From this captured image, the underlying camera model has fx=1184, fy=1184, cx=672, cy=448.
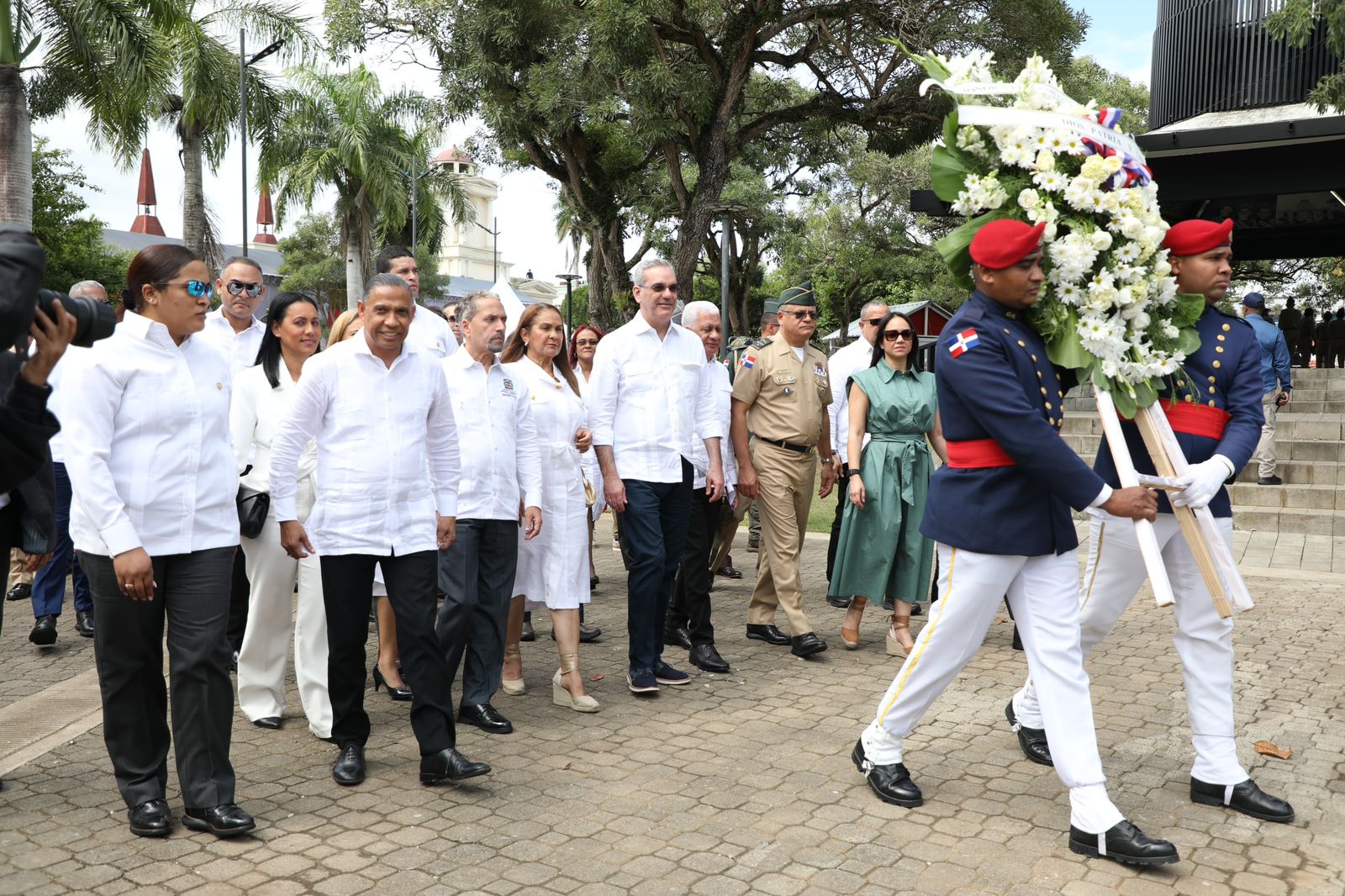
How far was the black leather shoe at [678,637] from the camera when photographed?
22.9ft

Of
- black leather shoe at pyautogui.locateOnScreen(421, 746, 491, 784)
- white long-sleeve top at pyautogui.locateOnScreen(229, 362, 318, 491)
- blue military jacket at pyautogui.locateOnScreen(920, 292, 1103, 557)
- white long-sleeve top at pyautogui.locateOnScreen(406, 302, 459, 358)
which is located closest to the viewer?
blue military jacket at pyautogui.locateOnScreen(920, 292, 1103, 557)

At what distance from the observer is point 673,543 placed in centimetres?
616

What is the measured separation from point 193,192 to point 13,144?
33.6ft

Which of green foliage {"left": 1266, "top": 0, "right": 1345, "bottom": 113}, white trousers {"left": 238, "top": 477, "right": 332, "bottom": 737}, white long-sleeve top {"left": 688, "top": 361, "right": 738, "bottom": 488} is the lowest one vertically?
white trousers {"left": 238, "top": 477, "right": 332, "bottom": 737}

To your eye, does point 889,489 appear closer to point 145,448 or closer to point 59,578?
point 145,448

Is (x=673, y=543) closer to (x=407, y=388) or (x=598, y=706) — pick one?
(x=598, y=706)

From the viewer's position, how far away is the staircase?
487 inches

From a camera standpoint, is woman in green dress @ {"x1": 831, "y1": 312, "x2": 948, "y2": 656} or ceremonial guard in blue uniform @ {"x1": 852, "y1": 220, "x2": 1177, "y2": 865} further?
woman in green dress @ {"x1": 831, "y1": 312, "x2": 948, "y2": 656}

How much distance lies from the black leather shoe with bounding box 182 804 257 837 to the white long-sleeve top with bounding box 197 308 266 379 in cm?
298

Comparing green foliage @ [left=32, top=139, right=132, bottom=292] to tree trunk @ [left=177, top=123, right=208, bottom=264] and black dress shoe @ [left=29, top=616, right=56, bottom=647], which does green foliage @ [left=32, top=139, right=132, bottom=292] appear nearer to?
tree trunk @ [left=177, top=123, right=208, bottom=264]

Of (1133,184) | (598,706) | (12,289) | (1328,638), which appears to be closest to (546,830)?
(598,706)

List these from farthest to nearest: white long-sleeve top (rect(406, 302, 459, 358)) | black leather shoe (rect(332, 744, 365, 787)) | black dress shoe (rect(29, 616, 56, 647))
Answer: white long-sleeve top (rect(406, 302, 459, 358)) < black dress shoe (rect(29, 616, 56, 647)) < black leather shoe (rect(332, 744, 365, 787))

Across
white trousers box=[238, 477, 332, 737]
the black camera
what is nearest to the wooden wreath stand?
the black camera

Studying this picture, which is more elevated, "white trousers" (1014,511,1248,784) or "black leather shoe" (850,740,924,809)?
"white trousers" (1014,511,1248,784)
